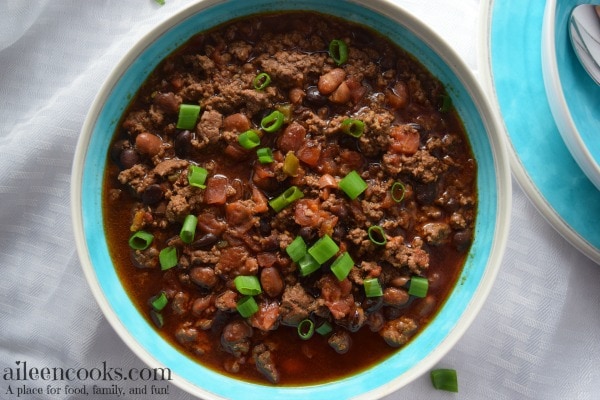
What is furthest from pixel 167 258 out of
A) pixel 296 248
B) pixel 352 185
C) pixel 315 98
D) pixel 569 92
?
pixel 569 92

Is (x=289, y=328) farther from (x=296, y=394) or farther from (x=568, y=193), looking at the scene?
(x=568, y=193)

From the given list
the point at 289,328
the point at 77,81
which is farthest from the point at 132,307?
the point at 77,81

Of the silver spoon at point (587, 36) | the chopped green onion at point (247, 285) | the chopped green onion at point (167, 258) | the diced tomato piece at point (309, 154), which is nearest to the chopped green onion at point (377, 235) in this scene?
the diced tomato piece at point (309, 154)

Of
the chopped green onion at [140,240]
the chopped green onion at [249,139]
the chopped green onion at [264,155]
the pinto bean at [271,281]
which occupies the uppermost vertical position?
the chopped green onion at [249,139]

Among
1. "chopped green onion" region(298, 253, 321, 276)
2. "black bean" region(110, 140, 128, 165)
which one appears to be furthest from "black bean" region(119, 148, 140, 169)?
"chopped green onion" region(298, 253, 321, 276)

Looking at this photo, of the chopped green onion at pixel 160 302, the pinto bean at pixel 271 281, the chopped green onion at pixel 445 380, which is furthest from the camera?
the chopped green onion at pixel 445 380

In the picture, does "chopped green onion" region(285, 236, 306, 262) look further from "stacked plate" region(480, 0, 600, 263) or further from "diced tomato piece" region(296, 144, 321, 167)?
"stacked plate" region(480, 0, 600, 263)

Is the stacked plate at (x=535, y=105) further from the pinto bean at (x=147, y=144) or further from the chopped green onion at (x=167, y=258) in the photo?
the chopped green onion at (x=167, y=258)

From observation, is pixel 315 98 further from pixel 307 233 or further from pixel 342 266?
pixel 342 266
